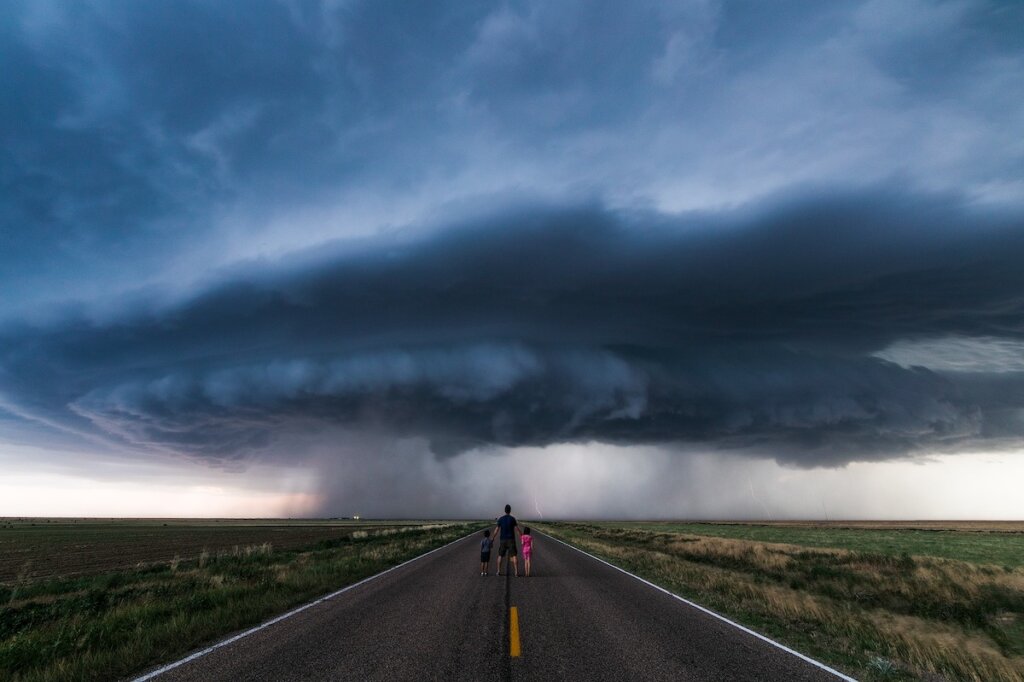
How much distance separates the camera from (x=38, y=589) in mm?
18453

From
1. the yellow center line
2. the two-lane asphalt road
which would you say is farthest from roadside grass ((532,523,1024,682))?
the yellow center line

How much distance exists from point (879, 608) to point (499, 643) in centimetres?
1168

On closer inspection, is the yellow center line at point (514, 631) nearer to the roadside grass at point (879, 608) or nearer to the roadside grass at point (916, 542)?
the roadside grass at point (879, 608)

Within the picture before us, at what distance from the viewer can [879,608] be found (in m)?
14.0

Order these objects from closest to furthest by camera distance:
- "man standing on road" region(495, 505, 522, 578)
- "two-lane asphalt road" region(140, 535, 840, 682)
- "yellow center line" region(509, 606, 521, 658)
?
"two-lane asphalt road" region(140, 535, 840, 682)
"yellow center line" region(509, 606, 521, 658)
"man standing on road" region(495, 505, 522, 578)

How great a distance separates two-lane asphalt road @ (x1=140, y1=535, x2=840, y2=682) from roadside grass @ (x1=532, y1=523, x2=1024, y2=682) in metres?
1.28

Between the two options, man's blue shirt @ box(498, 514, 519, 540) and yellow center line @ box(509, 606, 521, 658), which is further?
man's blue shirt @ box(498, 514, 519, 540)

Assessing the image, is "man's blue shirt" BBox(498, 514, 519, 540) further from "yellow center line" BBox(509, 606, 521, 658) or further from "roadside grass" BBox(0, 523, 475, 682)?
"yellow center line" BBox(509, 606, 521, 658)

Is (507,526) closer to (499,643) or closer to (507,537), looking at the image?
(507,537)

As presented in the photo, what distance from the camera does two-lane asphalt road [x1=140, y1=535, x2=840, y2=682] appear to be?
656cm

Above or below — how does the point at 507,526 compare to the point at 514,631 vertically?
above

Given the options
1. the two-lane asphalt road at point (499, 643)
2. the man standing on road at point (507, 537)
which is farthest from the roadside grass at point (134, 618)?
the man standing on road at point (507, 537)

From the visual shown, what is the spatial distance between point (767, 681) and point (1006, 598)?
14785 mm

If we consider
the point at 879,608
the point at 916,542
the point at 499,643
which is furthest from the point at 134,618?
the point at 916,542
